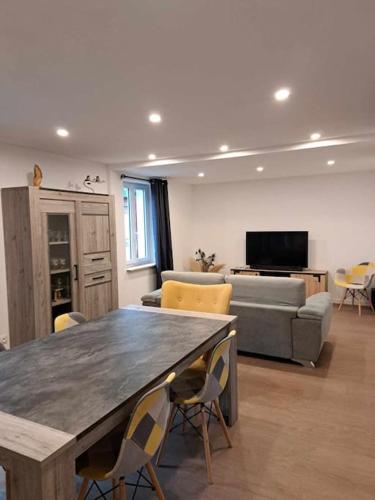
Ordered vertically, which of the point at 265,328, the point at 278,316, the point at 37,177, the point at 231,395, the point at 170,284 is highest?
the point at 37,177

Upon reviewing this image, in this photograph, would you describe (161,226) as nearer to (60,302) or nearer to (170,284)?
(60,302)

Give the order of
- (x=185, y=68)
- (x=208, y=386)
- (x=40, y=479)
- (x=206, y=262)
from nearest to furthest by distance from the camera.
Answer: (x=40, y=479)
(x=208, y=386)
(x=185, y=68)
(x=206, y=262)

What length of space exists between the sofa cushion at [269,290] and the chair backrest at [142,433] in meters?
2.51

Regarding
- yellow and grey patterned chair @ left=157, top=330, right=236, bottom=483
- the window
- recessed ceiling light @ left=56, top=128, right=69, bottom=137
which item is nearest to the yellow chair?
yellow and grey patterned chair @ left=157, top=330, right=236, bottom=483

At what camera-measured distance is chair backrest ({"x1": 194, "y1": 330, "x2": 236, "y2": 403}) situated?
1926 mm

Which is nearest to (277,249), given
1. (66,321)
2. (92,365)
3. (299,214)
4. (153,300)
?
(299,214)

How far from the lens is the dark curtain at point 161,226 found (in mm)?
6418

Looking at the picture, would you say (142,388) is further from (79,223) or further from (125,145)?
(125,145)

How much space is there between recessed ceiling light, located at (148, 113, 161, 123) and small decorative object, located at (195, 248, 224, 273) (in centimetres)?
431

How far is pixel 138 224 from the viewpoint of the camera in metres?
6.47

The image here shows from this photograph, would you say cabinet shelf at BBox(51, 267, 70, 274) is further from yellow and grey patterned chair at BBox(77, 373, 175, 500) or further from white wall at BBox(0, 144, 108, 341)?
yellow and grey patterned chair at BBox(77, 373, 175, 500)

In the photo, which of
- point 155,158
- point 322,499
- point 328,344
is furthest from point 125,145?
point 322,499

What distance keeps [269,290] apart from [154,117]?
215 centimetres

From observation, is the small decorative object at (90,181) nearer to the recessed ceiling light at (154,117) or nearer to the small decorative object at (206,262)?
the recessed ceiling light at (154,117)
